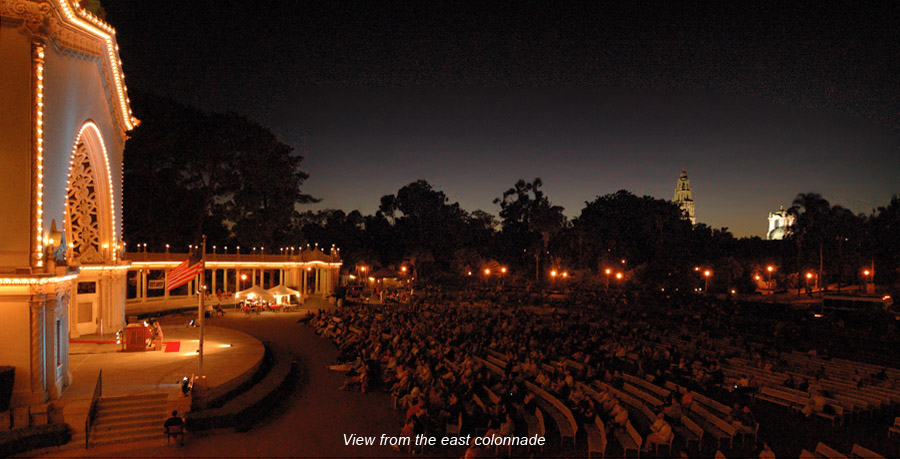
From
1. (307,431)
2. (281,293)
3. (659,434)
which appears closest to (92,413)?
(307,431)

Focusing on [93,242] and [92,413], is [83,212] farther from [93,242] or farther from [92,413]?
[92,413]

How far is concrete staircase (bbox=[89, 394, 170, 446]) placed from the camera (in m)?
11.2

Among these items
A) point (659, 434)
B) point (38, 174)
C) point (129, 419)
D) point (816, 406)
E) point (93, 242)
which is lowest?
point (129, 419)

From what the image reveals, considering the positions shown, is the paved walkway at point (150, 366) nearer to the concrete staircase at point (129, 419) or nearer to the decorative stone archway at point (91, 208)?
the concrete staircase at point (129, 419)

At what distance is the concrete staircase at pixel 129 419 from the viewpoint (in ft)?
36.8

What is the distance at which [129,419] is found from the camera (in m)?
11.8

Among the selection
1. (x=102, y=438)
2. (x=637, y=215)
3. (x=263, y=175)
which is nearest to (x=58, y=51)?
(x=102, y=438)

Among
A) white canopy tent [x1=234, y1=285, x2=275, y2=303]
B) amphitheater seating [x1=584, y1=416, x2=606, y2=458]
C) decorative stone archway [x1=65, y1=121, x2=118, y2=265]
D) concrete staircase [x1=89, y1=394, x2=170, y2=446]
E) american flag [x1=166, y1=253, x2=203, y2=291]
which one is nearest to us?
amphitheater seating [x1=584, y1=416, x2=606, y2=458]

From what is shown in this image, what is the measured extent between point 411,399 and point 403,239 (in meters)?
54.8

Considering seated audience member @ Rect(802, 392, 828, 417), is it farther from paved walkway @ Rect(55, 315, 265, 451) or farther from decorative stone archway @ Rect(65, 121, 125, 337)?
decorative stone archway @ Rect(65, 121, 125, 337)

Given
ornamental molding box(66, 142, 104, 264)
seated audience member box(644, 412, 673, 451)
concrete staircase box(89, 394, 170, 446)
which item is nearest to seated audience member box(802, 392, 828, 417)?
seated audience member box(644, 412, 673, 451)

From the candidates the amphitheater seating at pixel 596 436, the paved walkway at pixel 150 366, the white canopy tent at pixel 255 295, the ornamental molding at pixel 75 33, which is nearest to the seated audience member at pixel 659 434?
the amphitheater seating at pixel 596 436

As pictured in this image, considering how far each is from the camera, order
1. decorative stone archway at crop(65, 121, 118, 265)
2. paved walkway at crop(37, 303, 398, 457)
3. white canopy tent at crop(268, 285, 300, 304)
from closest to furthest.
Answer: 1. paved walkway at crop(37, 303, 398, 457)
2. decorative stone archway at crop(65, 121, 118, 265)
3. white canopy tent at crop(268, 285, 300, 304)

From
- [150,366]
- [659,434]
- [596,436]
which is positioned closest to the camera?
[659,434]
